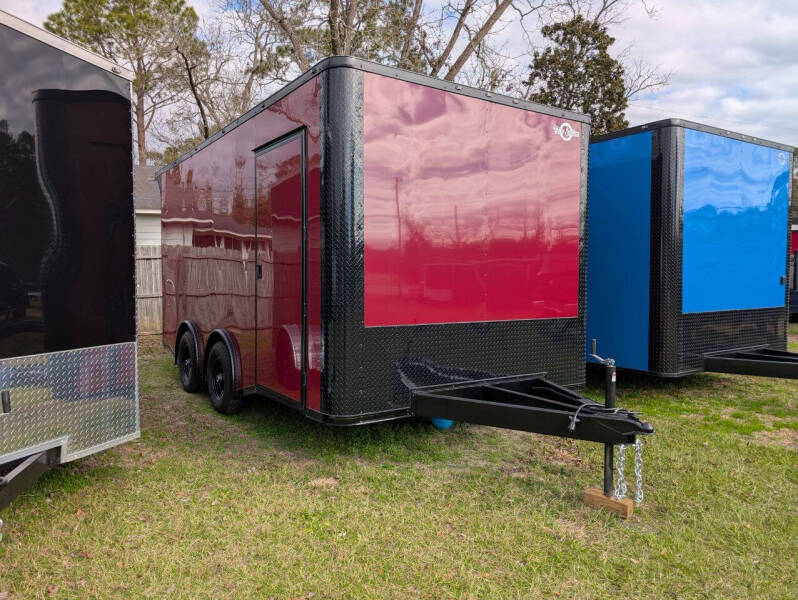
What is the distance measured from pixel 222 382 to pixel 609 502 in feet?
12.0

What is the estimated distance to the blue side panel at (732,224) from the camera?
5.95 meters

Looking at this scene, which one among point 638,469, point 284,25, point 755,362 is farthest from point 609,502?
point 284,25

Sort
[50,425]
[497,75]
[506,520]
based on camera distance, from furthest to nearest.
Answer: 1. [497,75]
2. [506,520]
3. [50,425]

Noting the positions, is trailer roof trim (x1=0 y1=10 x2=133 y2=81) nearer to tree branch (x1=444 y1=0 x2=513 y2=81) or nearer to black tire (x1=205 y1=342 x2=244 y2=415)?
black tire (x1=205 y1=342 x2=244 y2=415)

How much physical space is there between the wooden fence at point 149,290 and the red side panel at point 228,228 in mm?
5040

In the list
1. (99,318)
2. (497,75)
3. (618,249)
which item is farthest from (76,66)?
(497,75)

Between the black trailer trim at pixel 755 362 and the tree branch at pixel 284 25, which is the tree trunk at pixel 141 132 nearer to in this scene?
the tree branch at pixel 284 25

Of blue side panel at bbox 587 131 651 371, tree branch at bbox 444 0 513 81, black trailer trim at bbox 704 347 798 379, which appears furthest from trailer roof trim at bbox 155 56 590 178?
tree branch at bbox 444 0 513 81

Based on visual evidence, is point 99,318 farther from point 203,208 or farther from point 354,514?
point 203,208

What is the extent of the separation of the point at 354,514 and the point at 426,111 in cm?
263

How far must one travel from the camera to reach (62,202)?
3.26 meters

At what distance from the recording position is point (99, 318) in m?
3.52

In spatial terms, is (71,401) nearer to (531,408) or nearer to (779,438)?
(531,408)

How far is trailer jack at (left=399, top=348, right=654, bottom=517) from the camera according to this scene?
3338 mm
